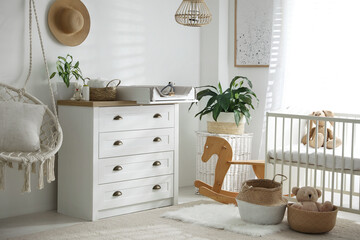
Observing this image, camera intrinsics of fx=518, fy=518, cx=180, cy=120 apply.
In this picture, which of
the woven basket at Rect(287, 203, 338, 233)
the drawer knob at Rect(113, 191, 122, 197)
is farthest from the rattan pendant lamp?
the woven basket at Rect(287, 203, 338, 233)

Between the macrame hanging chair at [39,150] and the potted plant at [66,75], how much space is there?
0.76 feet

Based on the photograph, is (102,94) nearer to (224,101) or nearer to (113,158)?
(113,158)

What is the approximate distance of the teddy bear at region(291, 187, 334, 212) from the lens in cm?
322

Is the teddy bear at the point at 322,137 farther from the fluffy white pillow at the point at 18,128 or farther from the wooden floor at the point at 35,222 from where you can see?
the fluffy white pillow at the point at 18,128

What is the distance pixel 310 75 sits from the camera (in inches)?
166

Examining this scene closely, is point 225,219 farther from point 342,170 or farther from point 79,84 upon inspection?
point 79,84

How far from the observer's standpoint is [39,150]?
3.24 m

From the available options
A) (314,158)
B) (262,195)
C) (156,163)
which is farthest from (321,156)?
(156,163)

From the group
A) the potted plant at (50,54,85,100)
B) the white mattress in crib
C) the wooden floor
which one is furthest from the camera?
the potted plant at (50,54,85,100)

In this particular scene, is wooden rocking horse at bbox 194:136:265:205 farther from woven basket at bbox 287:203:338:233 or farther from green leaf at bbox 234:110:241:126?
woven basket at bbox 287:203:338:233

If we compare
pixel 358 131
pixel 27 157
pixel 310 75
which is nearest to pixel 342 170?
pixel 358 131

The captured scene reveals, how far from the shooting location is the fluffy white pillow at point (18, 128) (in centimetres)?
315

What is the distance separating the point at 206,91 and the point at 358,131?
1.28 m

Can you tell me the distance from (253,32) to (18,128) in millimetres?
2364
